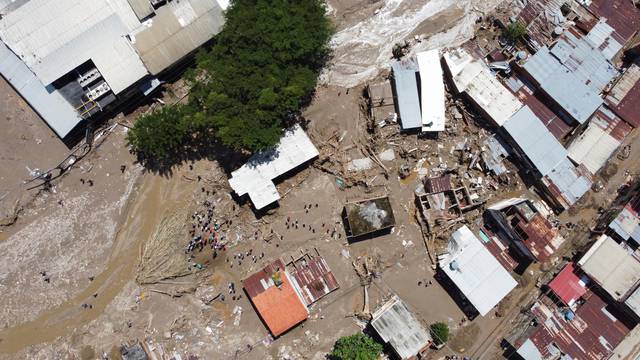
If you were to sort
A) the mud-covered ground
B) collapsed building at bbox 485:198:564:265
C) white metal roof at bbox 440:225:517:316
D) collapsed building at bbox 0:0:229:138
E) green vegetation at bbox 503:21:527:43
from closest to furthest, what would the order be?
collapsed building at bbox 0:0:229:138 < white metal roof at bbox 440:225:517:316 < the mud-covered ground < collapsed building at bbox 485:198:564:265 < green vegetation at bbox 503:21:527:43

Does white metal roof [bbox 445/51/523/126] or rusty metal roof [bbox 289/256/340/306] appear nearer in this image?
rusty metal roof [bbox 289/256/340/306]

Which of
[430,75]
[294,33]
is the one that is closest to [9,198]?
[294,33]

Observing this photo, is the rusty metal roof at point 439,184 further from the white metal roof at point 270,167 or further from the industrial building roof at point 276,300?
the industrial building roof at point 276,300

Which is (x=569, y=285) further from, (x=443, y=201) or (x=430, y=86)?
(x=430, y=86)

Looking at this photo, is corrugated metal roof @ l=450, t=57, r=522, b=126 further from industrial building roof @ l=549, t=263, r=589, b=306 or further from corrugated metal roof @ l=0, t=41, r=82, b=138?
corrugated metal roof @ l=0, t=41, r=82, b=138

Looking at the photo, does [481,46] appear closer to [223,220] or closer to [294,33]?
[294,33]

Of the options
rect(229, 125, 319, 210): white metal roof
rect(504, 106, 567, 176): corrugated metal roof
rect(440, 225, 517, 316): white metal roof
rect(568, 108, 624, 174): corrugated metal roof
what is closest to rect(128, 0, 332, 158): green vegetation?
rect(229, 125, 319, 210): white metal roof

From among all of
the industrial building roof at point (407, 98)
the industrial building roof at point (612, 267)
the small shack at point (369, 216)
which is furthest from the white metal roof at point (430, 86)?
the industrial building roof at point (612, 267)
